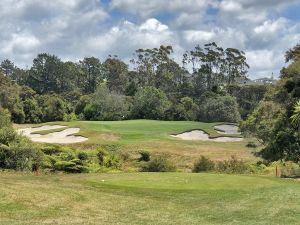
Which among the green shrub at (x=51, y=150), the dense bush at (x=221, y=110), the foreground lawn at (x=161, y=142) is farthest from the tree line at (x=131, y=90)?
the green shrub at (x=51, y=150)

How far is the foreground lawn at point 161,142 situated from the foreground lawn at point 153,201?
21497 mm

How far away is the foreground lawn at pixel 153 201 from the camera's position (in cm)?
1521

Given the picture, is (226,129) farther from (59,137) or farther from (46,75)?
(46,75)

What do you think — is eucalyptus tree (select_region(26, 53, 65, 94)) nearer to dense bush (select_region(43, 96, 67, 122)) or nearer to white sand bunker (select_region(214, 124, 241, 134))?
dense bush (select_region(43, 96, 67, 122))

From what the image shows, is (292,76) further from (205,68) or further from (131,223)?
(205,68)

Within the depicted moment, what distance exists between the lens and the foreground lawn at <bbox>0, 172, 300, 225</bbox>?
15211 millimetres

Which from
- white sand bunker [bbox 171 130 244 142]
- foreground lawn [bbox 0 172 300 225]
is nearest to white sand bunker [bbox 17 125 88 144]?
white sand bunker [bbox 171 130 244 142]

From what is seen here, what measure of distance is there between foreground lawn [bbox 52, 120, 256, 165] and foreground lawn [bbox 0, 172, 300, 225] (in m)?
21.5

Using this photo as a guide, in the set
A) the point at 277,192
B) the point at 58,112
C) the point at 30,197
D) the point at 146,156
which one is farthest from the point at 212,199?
the point at 58,112

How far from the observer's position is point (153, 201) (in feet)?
62.3

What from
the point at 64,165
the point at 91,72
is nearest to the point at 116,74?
the point at 91,72

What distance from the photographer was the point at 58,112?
97.8 metres

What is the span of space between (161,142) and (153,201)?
1523 inches

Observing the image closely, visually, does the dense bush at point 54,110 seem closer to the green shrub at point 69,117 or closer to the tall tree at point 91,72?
the green shrub at point 69,117
